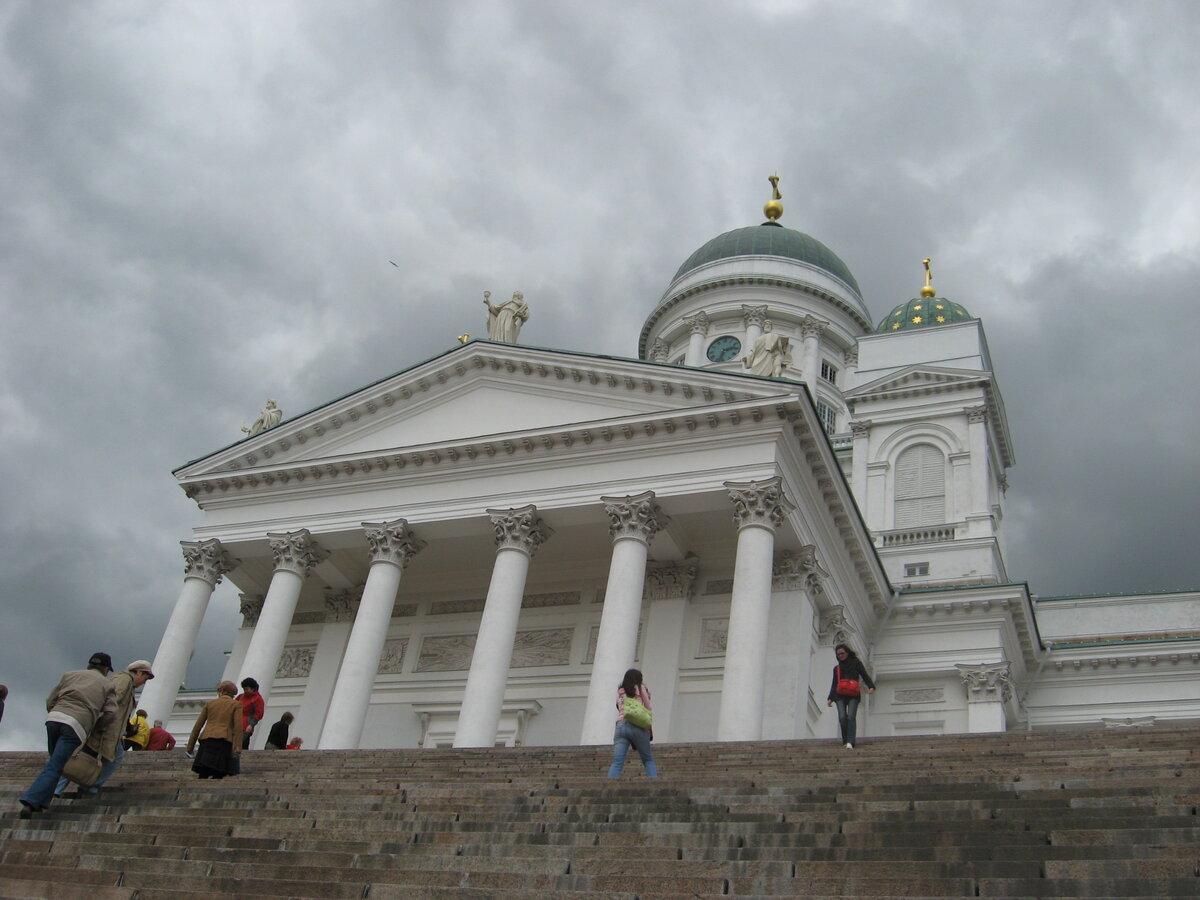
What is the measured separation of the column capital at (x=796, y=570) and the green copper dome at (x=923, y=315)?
653 inches

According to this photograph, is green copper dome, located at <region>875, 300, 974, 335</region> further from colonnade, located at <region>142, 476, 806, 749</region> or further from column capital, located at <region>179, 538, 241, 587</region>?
column capital, located at <region>179, 538, 241, 587</region>

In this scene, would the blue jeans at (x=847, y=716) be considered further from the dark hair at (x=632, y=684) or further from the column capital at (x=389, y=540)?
the column capital at (x=389, y=540)

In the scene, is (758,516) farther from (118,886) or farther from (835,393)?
(835,393)

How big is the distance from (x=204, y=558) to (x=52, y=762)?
16635 mm

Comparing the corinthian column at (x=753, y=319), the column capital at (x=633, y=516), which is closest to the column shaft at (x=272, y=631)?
the column capital at (x=633, y=516)

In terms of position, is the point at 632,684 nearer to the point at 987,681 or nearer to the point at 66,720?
the point at 66,720

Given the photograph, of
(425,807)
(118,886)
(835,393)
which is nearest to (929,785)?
(425,807)

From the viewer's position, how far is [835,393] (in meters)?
47.8

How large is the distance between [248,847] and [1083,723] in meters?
25.1

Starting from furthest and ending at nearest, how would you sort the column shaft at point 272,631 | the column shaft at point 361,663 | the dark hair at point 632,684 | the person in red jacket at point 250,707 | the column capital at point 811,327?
the column capital at point 811,327 < the column shaft at point 272,631 < the column shaft at point 361,663 < the person in red jacket at point 250,707 < the dark hair at point 632,684

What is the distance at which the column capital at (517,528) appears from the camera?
24.3 metres

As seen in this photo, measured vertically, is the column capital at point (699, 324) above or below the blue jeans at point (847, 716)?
above

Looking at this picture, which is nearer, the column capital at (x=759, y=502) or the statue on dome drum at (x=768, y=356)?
the column capital at (x=759, y=502)

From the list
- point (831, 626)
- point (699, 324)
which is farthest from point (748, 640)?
point (699, 324)
